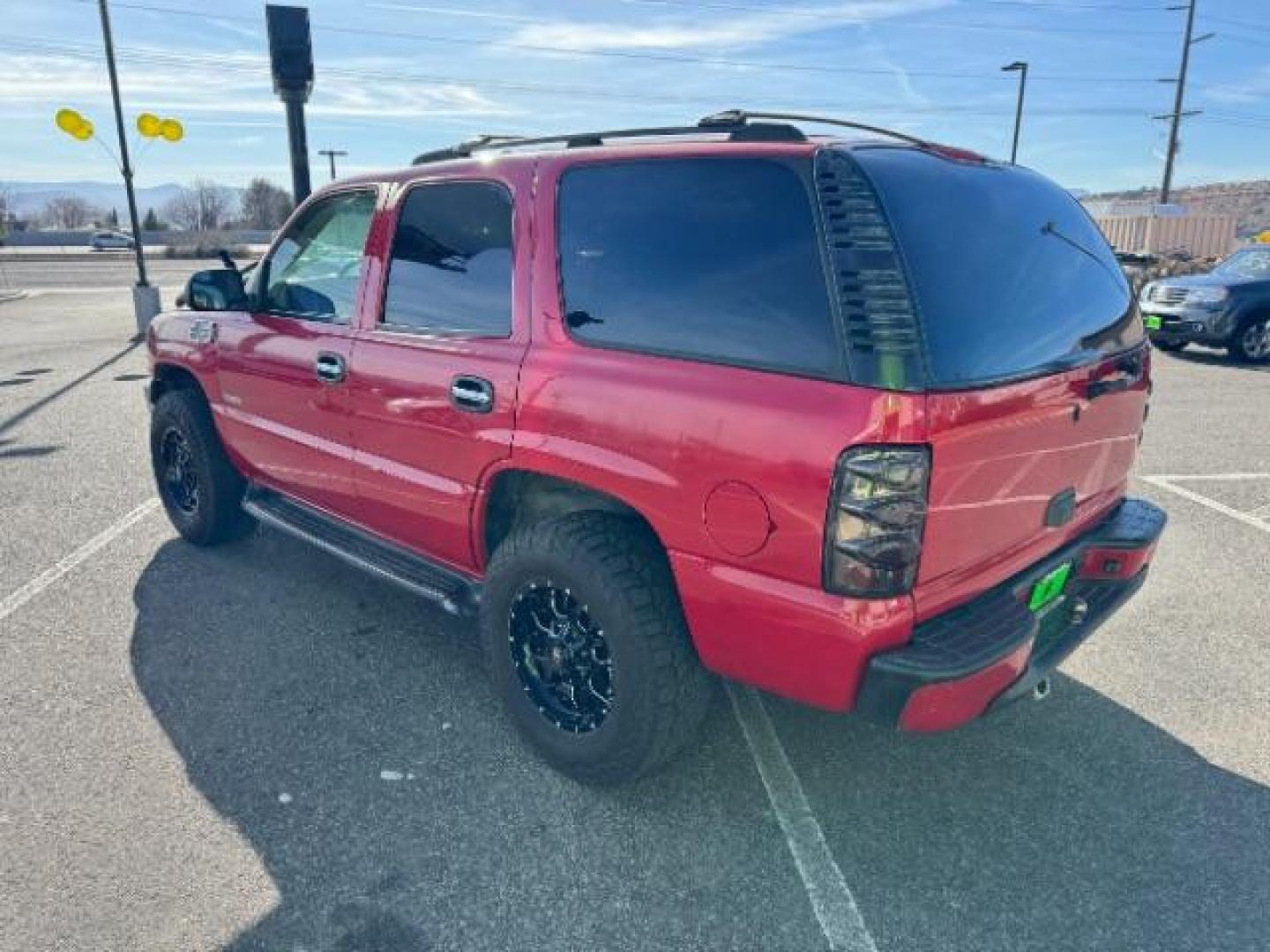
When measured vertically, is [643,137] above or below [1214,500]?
above

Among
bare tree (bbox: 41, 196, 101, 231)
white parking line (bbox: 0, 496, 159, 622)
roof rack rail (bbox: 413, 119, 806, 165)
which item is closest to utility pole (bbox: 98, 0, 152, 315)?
white parking line (bbox: 0, 496, 159, 622)

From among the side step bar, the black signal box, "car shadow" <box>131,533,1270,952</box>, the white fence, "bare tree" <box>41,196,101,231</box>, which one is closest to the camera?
"car shadow" <box>131,533,1270,952</box>

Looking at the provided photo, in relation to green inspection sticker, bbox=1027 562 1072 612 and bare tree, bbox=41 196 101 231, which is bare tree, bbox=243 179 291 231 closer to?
bare tree, bbox=41 196 101 231

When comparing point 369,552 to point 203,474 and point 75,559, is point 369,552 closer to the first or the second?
point 203,474

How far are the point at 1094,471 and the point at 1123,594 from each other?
1.58 feet

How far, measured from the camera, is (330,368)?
134 inches

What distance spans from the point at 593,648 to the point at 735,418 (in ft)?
3.10

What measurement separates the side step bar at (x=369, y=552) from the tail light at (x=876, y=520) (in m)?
1.47

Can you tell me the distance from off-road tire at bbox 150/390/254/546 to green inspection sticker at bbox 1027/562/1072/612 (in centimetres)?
381


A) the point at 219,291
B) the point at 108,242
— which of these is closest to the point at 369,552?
the point at 219,291

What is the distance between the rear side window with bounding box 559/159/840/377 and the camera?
214 cm

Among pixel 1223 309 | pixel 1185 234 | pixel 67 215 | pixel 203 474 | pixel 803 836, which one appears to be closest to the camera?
pixel 803 836

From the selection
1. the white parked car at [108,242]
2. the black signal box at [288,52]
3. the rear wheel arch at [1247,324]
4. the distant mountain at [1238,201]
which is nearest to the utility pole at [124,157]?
the black signal box at [288,52]

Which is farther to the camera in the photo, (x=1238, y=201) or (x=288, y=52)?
(x=1238, y=201)
